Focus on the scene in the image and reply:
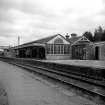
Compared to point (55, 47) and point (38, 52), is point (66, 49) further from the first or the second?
point (38, 52)

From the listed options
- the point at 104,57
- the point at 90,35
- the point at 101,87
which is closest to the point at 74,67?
the point at 101,87

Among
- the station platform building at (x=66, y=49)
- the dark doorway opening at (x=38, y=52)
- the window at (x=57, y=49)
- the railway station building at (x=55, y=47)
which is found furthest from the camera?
the dark doorway opening at (x=38, y=52)

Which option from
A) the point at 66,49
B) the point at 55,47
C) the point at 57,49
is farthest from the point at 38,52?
the point at 66,49

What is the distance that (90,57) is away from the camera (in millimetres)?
31969

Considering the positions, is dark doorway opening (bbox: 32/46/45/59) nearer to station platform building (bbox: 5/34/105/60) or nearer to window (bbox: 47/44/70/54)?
station platform building (bbox: 5/34/105/60)

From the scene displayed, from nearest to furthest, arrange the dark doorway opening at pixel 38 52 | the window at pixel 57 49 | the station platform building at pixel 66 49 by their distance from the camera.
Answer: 1. the station platform building at pixel 66 49
2. the window at pixel 57 49
3. the dark doorway opening at pixel 38 52

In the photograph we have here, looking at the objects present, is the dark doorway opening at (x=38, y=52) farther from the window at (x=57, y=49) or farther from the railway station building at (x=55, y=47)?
the window at (x=57, y=49)

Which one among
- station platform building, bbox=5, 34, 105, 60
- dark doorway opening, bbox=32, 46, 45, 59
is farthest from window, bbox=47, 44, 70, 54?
dark doorway opening, bbox=32, 46, 45, 59

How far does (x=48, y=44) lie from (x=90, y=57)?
8314mm

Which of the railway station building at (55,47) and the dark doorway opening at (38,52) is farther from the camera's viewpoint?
the dark doorway opening at (38,52)

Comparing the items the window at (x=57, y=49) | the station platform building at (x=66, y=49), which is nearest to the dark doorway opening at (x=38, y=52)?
the station platform building at (x=66, y=49)

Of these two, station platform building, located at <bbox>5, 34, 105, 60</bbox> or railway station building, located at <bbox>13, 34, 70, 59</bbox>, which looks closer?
station platform building, located at <bbox>5, 34, 105, 60</bbox>

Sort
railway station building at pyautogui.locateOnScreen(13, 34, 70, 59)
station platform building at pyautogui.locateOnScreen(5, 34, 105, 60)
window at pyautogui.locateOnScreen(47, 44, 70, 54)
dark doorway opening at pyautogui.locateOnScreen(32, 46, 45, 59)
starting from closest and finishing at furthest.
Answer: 1. station platform building at pyautogui.locateOnScreen(5, 34, 105, 60)
2. railway station building at pyautogui.locateOnScreen(13, 34, 70, 59)
3. window at pyautogui.locateOnScreen(47, 44, 70, 54)
4. dark doorway opening at pyautogui.locateOnScreen(32, 46, 45, 59)

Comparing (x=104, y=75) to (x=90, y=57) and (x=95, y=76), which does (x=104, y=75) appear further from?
(x=90, y=57)
